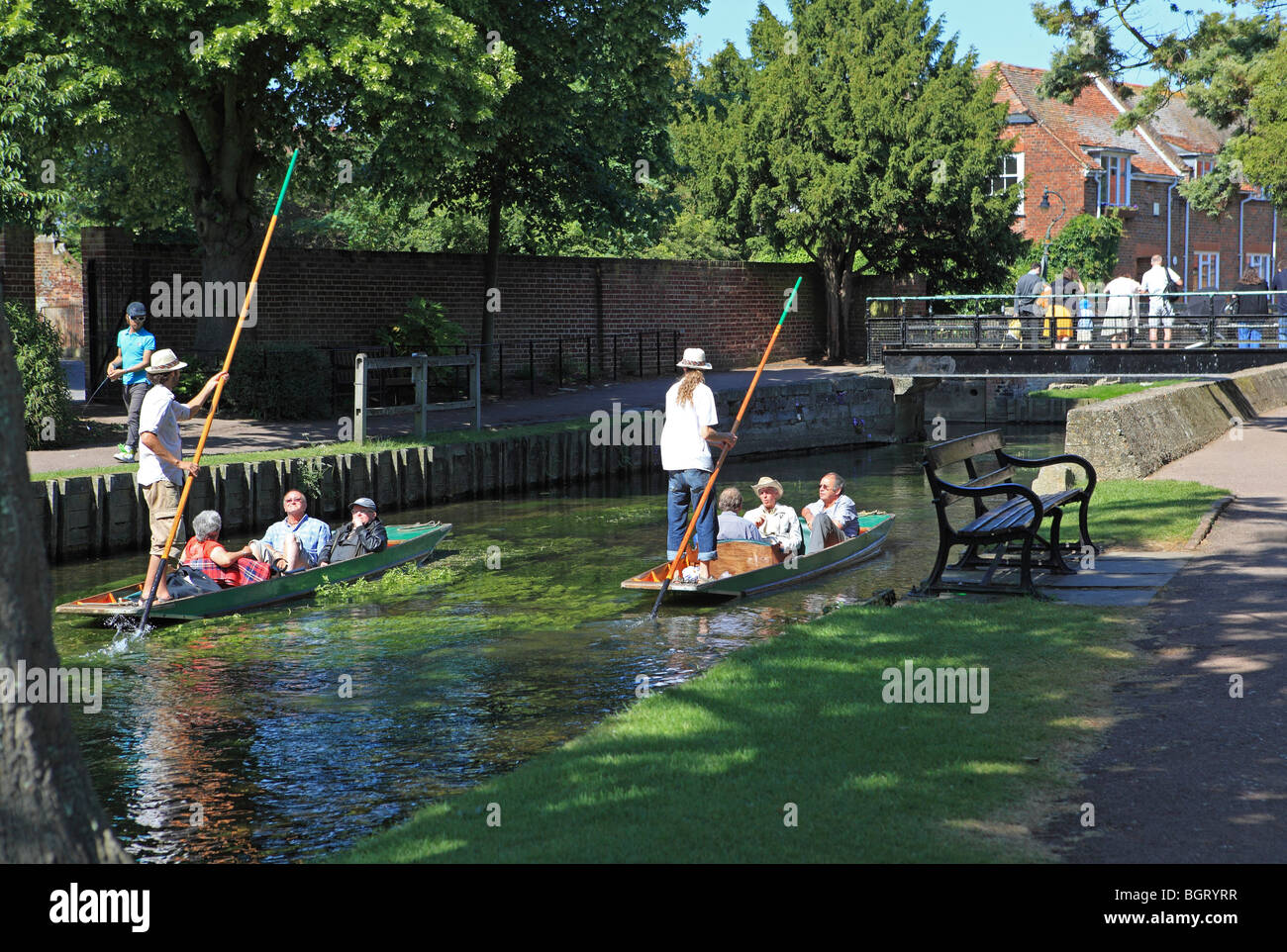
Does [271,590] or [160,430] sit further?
[271,590]

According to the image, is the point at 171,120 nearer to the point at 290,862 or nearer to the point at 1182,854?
the point at 290,862

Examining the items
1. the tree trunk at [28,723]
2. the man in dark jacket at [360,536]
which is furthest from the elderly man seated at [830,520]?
the tree trunk at [28,723]

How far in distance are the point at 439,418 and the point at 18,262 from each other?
7.32 metres

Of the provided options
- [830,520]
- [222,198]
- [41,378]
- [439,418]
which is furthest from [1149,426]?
[222,198]

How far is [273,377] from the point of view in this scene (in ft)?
75.7

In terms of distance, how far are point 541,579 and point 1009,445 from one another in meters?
17.4

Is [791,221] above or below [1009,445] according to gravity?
above

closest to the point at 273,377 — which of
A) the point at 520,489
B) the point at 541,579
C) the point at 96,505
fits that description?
the point at 520,489

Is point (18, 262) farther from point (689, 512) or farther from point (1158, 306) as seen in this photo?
point (1158, 306)

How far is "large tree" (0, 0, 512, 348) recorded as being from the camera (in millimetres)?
18141

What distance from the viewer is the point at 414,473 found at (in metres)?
20.7

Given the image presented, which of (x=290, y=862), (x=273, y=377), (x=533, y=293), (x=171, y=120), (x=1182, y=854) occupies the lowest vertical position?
(x=290, y=862)

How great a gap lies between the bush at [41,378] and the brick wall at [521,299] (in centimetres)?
566

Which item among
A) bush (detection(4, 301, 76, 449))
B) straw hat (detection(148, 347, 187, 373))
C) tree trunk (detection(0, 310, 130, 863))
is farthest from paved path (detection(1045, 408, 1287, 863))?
bush (detection(4, 301, 76, 449))
